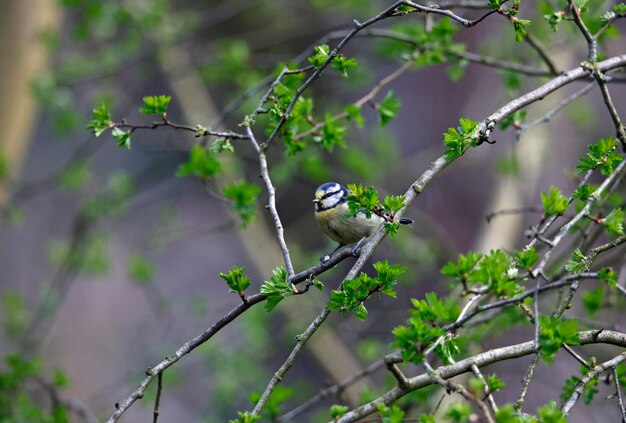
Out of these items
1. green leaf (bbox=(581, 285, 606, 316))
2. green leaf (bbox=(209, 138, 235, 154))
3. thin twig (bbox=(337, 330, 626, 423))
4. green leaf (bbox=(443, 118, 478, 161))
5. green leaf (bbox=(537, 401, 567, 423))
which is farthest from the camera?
green leaf (bbox=(581, 285, 606, 316))

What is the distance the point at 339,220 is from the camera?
11.4ft

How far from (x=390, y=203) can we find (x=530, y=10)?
16.9 ft

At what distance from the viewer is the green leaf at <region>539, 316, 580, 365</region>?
188 cm

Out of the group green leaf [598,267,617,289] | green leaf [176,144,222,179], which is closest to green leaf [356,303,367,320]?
green leaf [598,267,617,289]

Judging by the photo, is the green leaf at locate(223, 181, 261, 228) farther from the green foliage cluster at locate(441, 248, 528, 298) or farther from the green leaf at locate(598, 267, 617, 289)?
the green leaf at locate(598, 267, 617, 289)

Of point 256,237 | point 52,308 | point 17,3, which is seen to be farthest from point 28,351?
point 17,3

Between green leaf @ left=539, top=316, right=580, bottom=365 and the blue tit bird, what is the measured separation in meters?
1.42

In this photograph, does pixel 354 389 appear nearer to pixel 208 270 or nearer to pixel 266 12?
pixel 266 12

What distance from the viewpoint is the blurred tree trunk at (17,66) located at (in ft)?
17.9

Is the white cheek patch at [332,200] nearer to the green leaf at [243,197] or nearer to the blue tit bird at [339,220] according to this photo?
the blue tit bird at [339,220]

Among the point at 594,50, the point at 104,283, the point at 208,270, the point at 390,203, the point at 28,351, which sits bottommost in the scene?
the point at 390,203

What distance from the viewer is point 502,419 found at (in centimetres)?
176

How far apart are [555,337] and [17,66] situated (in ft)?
15.9

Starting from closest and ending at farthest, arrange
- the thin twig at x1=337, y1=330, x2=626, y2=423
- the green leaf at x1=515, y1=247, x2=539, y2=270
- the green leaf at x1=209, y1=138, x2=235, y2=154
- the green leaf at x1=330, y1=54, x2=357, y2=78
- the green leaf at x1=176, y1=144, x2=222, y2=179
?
the green leaf at x1=515, y1=247, x2=539, y2=270, the thin twig at x1=337, y1=330, x2=626, y2=423, the green leaf at x1=330, y1=54, x2=357, y2=78, the green leaf at x1=209, y1=138, x2=235, y2=154, the green leaf at x1=176, y1=144, x2=222, y2=179
